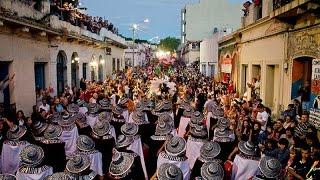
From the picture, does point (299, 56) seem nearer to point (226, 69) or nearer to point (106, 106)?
point (106, 106)

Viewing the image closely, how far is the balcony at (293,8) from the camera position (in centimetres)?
1075

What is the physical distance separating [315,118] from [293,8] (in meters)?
3.18

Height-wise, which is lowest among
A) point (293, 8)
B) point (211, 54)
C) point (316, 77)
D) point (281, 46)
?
point (316, 77)

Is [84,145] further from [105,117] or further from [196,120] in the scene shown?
[196,120]

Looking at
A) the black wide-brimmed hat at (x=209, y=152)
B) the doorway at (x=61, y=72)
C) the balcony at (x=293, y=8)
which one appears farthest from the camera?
the doorway at (x=61, y=72)

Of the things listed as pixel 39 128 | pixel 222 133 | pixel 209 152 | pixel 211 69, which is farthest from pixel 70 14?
pixel 209 152

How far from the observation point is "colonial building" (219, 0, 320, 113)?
11938 mm

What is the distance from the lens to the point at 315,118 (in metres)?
10.7

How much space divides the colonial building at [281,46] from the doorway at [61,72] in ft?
30.6

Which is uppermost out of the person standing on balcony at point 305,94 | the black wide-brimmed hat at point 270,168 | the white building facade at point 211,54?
the white building facade at point 211,54

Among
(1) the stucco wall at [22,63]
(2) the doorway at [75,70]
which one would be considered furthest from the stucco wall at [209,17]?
(1) the stucco wall at [22,63]

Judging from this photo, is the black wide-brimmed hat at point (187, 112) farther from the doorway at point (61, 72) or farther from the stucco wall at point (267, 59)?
the doorway at point (61, 72)

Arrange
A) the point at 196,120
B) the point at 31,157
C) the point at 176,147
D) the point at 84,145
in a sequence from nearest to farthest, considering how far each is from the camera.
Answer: the point at 31,157 < the point at 176,147 < the point at 84,145 < the point at 196,120

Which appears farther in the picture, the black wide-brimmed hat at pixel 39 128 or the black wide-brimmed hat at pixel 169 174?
the black wide-brimmed hat at pixel 39 128
